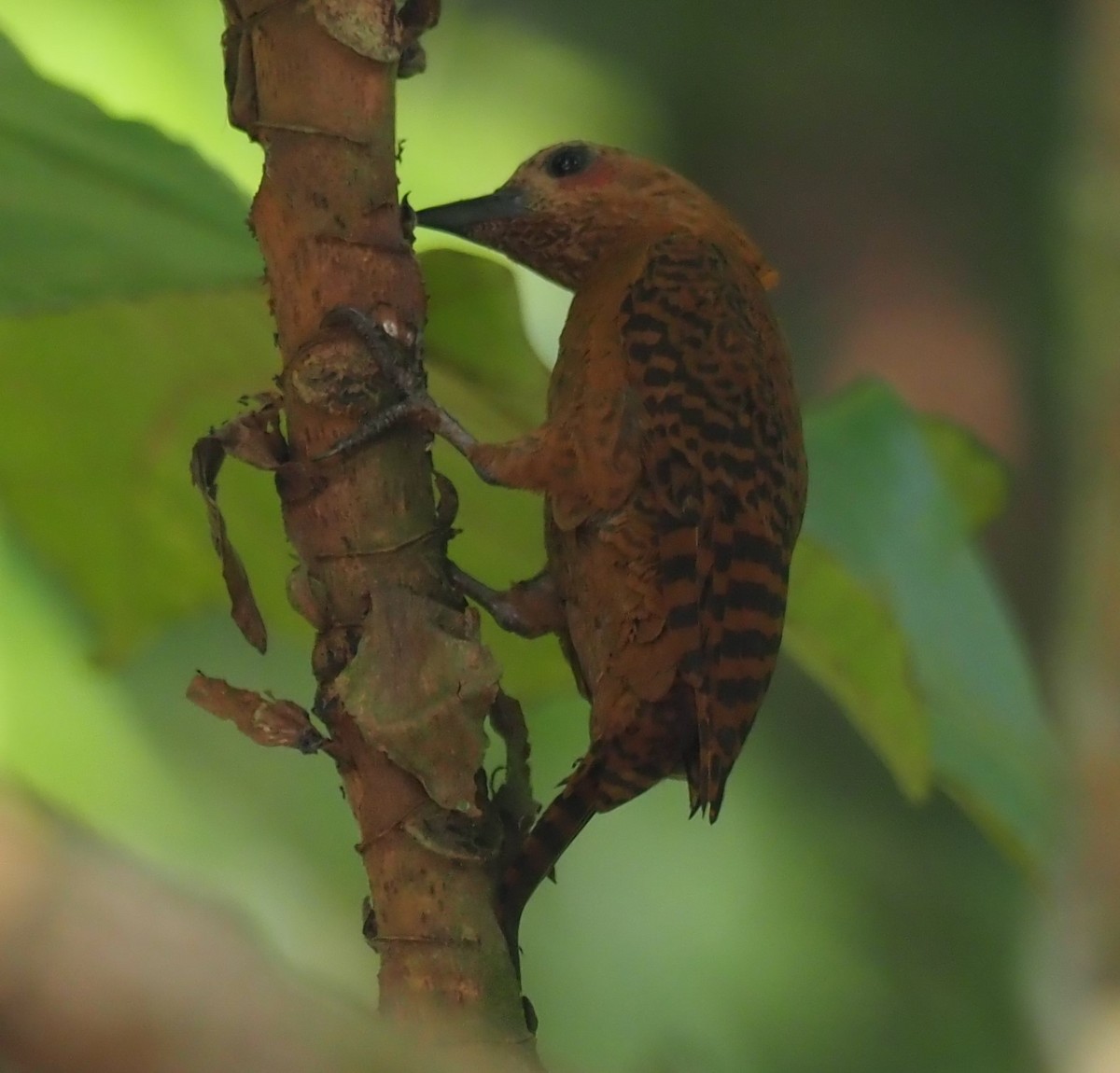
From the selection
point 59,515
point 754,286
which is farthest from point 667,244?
point 59,515

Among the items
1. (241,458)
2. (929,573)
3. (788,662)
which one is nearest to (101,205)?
(241,458)

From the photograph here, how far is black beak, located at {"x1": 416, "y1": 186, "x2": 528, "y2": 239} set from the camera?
1.43 meters

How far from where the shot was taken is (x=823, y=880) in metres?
2.64

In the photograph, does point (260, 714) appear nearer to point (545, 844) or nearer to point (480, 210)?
point (545, 844)

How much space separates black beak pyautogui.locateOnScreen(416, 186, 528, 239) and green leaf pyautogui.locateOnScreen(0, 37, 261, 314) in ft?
1.57

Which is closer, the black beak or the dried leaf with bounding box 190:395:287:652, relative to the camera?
the dried leaf with bounding box 190:395:287:652

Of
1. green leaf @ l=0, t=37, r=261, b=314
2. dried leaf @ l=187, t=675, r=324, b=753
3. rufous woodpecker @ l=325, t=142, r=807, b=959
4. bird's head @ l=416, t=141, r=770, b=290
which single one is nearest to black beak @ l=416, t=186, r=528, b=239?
bird's head @ l=416, t=141, r=770, b=290

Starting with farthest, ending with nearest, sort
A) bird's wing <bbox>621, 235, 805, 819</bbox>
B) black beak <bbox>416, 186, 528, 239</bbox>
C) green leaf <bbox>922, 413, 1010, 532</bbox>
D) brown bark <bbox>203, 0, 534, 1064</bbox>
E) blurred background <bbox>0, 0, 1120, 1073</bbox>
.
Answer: blurred background <bbox>0, 0, 1120, 1073</bbox> → black beak <bbox>416, 186, 528, 239</bbox> → green leaf <bbox>922, 413, 1010, 532</bbox> → bird's wing <bbox>621, 235, 805, 819</bbox> → brown bark <bbox>203, 0, 534, 1064</bbox>

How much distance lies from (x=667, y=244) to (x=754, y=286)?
3.8 inches

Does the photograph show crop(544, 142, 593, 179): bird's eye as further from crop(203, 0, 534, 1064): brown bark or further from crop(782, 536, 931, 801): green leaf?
crop(203, 0, 534, 1064): brown bark

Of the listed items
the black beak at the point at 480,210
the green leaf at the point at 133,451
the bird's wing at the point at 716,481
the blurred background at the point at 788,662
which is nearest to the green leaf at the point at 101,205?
the green leaf at the point at 133,451

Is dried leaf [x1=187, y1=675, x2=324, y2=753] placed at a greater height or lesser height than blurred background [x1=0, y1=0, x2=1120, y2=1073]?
greater

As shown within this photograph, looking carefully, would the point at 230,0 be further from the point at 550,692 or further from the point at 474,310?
the point at 550,692

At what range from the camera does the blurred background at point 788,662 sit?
5.14 feet
